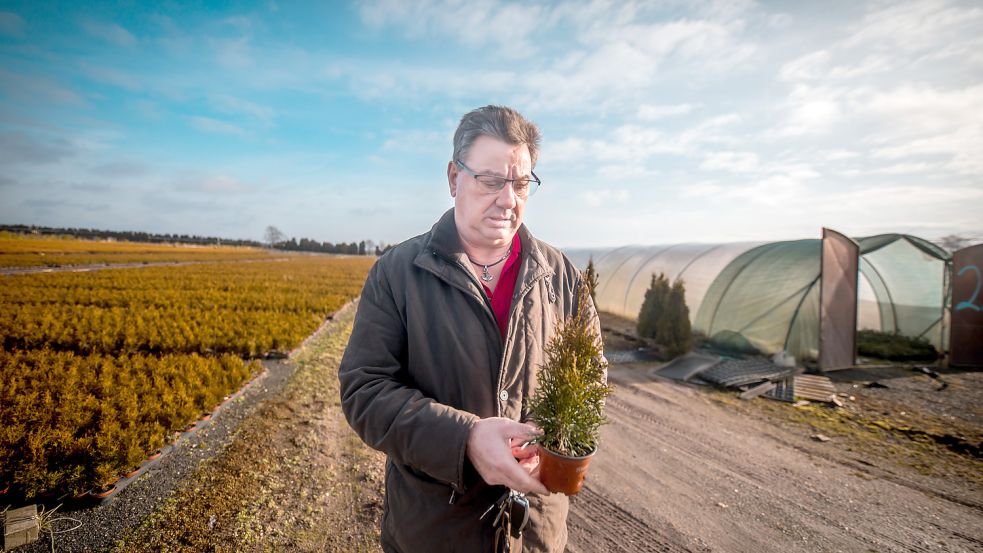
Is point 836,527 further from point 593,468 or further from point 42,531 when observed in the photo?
point 42,531

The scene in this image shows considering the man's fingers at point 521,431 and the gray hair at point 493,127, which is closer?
the man's fingers at point 521,431

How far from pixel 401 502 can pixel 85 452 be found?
442cm

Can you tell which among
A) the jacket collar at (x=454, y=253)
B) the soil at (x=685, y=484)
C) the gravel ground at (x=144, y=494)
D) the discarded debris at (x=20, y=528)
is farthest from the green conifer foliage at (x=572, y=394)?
the discarded debris at (x=20, y=528)

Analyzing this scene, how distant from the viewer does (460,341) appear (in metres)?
1.69

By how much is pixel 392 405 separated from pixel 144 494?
14.1 ft

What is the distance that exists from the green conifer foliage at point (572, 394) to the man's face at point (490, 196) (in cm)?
51

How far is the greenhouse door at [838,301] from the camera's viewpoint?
9.54 meters

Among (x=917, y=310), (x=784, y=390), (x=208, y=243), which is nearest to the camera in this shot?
(x=784, y=390)

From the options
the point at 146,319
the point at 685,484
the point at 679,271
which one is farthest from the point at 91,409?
the point at 679,271

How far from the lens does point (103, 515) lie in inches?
145

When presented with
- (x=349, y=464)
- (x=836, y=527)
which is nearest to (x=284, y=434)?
(x=349, y=464)

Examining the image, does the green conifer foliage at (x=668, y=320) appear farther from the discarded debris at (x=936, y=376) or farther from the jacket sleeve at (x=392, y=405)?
the jacket sleeve at (x=392, y=405)

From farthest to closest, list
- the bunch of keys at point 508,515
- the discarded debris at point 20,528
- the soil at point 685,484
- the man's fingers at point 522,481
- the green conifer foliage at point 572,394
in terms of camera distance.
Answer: the soil at point 685,484 → the discarded debris at point 20,528 → the bunch of keys at point 508,515 → the green conifer foliage at point 572,394 → the man's fingers at point 522,481

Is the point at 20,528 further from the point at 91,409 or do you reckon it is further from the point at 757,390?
the point at 757,390
